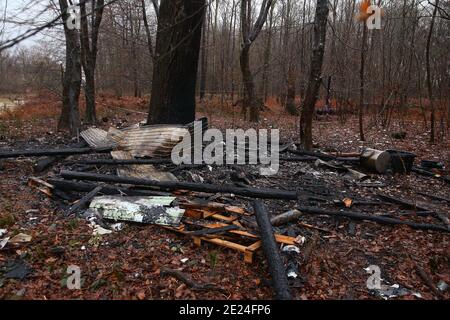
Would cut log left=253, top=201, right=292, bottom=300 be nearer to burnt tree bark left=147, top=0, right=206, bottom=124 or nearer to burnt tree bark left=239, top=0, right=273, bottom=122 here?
burnt tree bark left=147, top=0, right=206, bottom=124

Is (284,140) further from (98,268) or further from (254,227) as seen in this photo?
(98,268)

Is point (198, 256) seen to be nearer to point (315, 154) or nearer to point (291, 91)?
point (315, 154)

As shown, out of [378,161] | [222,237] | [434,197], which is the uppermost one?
[378,161]

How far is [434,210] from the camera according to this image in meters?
4.76

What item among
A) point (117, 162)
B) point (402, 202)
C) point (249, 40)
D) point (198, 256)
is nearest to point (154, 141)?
point (117, 162)

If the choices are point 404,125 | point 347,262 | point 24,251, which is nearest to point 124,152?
point 24,251

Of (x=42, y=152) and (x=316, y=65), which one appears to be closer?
(x=42, y=152)

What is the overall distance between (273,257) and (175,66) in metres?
5.25

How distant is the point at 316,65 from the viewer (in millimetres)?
7332

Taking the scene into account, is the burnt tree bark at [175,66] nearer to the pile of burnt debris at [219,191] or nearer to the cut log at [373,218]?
the pile of burnt debris at [219,191]

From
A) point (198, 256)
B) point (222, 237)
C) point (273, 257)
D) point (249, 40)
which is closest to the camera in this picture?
point (273, 257)

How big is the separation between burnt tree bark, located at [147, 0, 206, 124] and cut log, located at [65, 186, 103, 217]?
3.23m

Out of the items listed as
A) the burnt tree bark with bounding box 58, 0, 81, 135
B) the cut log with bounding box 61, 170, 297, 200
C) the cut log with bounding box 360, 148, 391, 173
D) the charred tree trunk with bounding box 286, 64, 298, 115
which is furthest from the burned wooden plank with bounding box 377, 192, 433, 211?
the charred tree trunk with bounding box 286, 64, 298, 115
